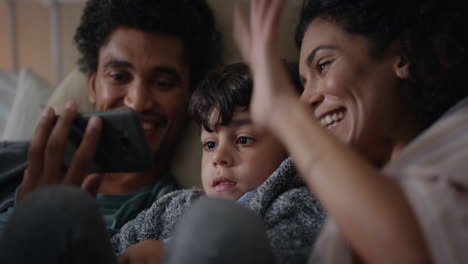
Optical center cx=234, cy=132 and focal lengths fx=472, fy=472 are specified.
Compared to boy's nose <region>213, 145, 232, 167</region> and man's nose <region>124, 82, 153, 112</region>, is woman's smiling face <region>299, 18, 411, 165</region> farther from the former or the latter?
man's nose <region>124, 82, 153, 112</region>

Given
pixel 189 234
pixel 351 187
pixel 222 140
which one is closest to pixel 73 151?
pixel 222 140

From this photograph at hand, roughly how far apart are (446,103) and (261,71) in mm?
315

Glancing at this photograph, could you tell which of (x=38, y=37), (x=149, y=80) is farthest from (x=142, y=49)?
(x=38, y=37)

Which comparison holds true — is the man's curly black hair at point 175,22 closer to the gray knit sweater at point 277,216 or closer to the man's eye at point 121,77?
the man's eye at point 121,77

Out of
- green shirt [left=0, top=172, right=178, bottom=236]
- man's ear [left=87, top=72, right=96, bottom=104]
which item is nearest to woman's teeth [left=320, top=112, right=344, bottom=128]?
green shirt [left=0, top=172, right=178, bottom=236]

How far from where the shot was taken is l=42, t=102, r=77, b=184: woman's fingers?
82 centimetres

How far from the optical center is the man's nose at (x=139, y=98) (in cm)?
126

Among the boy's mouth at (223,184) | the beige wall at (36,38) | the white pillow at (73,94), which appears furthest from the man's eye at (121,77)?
the beige wall at (36,38)

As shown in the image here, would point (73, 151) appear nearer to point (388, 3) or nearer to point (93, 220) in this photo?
point (93, 220)

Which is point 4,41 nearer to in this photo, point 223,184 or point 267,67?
point 223,184

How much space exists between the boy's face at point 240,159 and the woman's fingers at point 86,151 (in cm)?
28

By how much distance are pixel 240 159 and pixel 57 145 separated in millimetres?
371

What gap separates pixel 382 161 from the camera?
82cm

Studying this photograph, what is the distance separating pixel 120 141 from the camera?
0.84m
